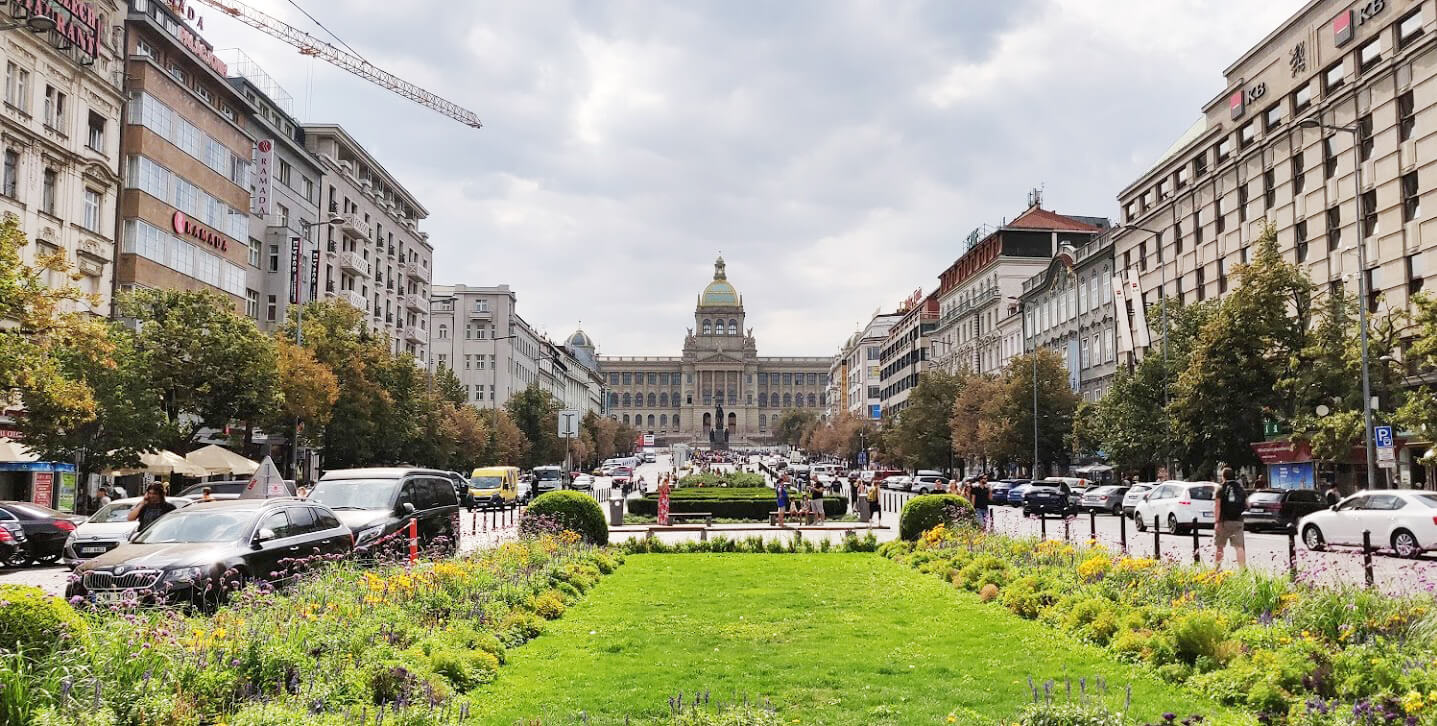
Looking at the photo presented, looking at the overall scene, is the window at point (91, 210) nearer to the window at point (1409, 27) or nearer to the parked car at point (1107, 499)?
the parked car at point (1107, 499)

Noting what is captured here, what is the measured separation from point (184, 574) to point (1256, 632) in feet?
35.7

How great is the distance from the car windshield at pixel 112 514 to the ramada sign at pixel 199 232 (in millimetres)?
27107

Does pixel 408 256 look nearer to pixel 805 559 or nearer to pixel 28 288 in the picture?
pixel 28 288

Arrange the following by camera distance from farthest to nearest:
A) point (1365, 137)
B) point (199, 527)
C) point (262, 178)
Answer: point (262, 178), point (1365, 137), point (199, 527)

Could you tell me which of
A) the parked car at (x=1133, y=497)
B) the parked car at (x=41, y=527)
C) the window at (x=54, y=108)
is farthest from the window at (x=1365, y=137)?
the window at (x=54, y=108)

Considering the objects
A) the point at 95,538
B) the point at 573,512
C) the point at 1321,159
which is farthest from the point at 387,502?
the point at 1321,159

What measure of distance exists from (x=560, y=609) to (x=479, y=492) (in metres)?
36.8

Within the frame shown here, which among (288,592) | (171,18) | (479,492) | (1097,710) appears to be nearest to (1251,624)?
(1097,710)

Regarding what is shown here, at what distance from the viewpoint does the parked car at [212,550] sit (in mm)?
13047

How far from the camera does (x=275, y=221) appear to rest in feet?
193

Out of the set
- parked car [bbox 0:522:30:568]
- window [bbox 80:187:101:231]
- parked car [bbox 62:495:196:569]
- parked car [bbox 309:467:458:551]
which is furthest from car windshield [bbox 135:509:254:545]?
window [bbox 80:187:101:231]

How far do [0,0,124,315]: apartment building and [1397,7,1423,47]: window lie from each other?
134 ft

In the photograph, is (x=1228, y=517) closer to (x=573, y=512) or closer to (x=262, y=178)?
(x=573, y=512)

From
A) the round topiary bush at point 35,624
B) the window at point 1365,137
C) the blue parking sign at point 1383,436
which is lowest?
the round topiary bush at point 35,624
